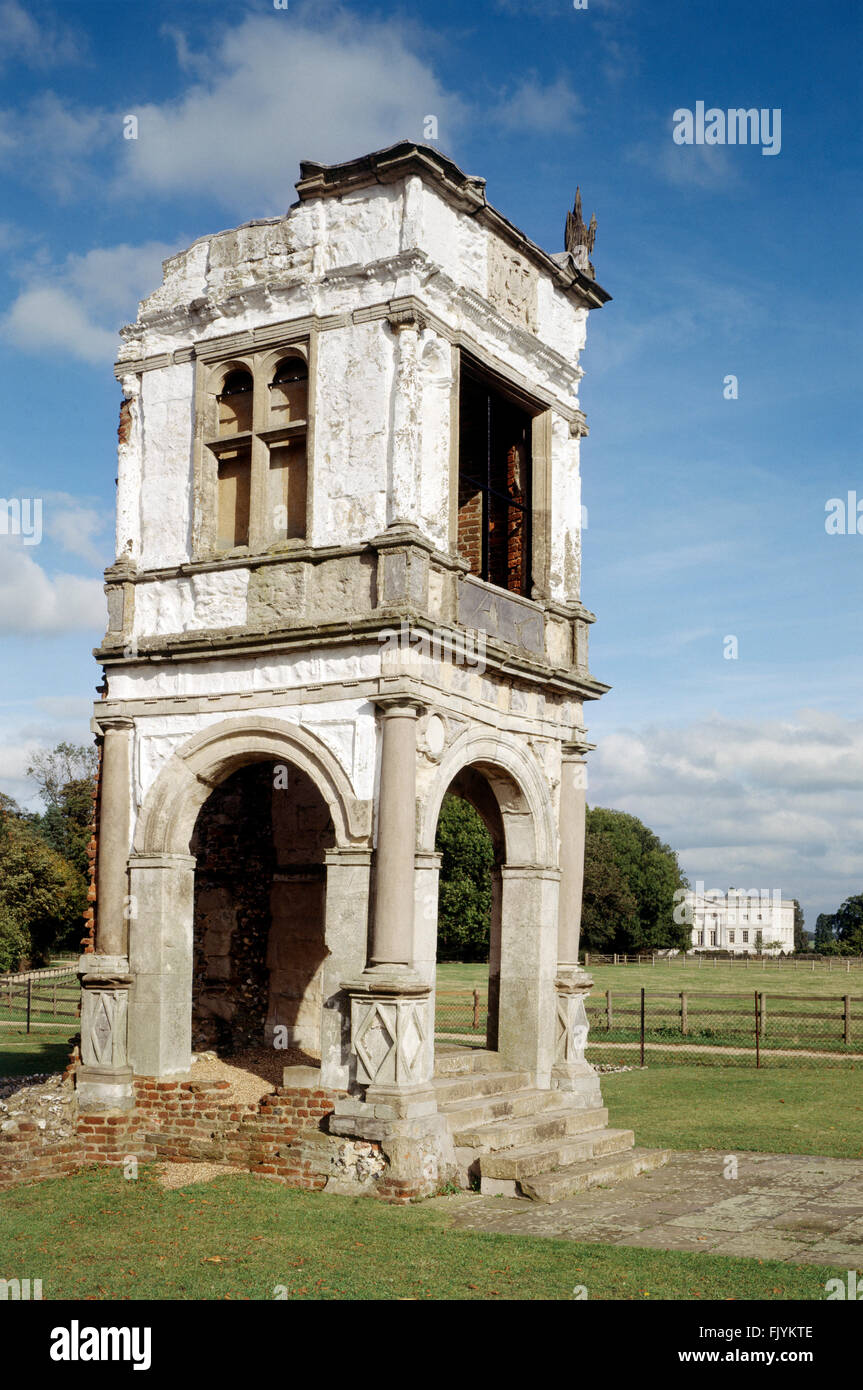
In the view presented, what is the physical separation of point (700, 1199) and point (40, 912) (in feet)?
117

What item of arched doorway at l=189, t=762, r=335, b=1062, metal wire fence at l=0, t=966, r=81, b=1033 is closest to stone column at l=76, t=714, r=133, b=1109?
arched doorway at l=189, t=762, r=335, b=1062

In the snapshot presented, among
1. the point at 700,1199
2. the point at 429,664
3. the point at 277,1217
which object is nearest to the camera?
the point at 277,1217

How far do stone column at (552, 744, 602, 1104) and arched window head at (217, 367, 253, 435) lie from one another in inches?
194

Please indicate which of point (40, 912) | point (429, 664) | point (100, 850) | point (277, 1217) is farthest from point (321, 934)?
point (40, 912)

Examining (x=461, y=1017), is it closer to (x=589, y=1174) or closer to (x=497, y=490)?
(x=497, y=490)

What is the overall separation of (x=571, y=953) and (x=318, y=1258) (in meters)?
6.05

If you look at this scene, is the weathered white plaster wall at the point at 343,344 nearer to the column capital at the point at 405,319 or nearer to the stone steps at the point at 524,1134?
the column capital at the point at 405,319

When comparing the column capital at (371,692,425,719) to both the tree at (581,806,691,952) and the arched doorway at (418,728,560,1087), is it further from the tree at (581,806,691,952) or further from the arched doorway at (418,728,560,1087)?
the tree at (581,806,691,952)

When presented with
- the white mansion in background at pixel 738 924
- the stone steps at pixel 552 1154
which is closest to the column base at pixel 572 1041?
the stone steps at pixel 552 1154

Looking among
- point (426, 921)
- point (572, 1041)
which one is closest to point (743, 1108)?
point (572, 1041)

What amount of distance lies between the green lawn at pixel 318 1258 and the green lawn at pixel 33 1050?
6.29m

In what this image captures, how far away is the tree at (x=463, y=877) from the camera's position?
183 ft
